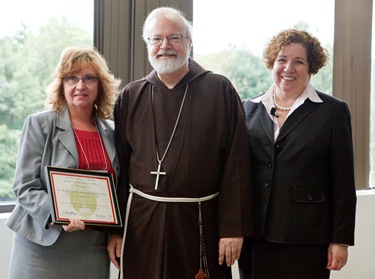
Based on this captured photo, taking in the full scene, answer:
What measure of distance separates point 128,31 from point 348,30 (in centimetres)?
171

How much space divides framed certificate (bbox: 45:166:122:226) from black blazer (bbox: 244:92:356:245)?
628 mm

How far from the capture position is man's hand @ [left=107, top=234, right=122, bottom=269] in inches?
88.0

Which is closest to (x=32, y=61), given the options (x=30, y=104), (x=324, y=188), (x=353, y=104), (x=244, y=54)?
(x=30, y=104)

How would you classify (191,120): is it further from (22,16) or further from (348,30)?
(348,30)

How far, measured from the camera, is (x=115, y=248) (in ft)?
7.34

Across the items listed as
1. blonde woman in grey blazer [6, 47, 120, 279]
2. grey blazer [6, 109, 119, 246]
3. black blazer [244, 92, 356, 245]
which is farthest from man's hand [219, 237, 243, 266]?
grey blazer [6, 109, 119, 246]

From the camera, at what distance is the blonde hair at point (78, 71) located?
2.17 m

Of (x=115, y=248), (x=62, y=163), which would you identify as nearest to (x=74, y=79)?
(x=62, y=163)

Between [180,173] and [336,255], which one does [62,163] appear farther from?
[336,255]

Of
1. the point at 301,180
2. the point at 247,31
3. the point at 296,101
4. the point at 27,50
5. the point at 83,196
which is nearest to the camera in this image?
the point at 83,196

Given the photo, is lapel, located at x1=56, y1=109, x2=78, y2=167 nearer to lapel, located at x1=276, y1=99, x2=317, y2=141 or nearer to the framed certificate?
the framed certificate

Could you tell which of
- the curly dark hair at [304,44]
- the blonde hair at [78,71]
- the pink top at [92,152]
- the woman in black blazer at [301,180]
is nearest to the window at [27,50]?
the blonde hair at [78,71]

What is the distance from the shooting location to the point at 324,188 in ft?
7.14

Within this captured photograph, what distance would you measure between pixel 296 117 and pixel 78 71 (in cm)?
93
